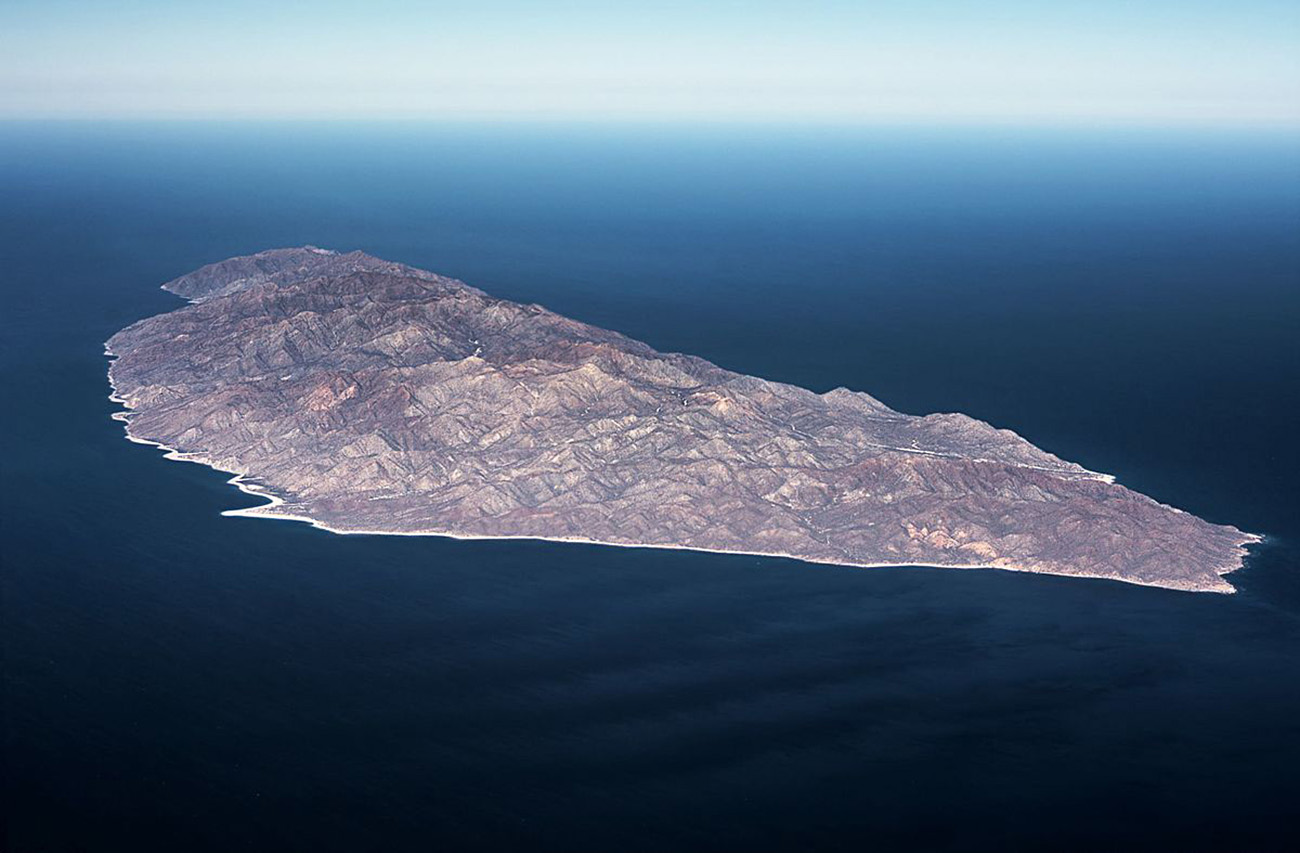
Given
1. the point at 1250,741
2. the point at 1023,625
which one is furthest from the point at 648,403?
the point at 1250,741

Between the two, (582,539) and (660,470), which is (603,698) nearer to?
(582,539)

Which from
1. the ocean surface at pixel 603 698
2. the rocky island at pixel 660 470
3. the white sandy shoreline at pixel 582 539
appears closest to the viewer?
the ocean surface at pixel 603 698

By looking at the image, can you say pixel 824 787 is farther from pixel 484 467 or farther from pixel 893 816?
pixel 484 467

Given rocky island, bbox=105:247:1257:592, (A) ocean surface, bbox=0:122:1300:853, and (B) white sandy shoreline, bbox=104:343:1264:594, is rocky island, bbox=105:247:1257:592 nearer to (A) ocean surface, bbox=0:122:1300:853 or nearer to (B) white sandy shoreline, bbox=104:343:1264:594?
(B) white sandy shoreline, bbox=104:343:1264:594

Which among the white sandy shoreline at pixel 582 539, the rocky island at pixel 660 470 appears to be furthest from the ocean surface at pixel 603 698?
the rocky island at pixel 660 470

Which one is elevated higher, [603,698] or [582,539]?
[582,539]

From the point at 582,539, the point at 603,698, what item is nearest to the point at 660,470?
the point at 582,539

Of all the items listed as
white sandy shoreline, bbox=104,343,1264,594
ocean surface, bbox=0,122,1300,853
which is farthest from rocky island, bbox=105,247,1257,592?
ocean surface, bbox=0,122,1300,853

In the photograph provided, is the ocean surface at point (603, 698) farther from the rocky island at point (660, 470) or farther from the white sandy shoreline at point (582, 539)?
the rocky island at point (660, 470)

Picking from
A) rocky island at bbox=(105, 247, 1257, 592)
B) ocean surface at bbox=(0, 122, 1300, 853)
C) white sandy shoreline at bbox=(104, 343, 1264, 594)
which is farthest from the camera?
rocky island at bbox=(105, 247, 1257, 592)
